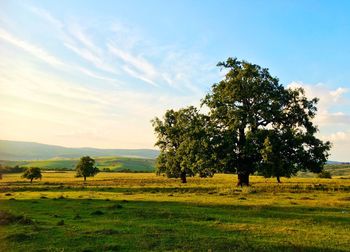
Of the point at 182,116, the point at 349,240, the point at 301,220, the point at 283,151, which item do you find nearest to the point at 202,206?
the point at 301,220

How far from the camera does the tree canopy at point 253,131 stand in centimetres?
5525

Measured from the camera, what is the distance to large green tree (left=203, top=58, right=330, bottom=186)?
55.2 meters

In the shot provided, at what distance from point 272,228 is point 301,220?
4211 millimetres

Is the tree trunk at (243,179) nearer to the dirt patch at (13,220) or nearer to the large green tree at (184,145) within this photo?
the large green tree at (184,145)

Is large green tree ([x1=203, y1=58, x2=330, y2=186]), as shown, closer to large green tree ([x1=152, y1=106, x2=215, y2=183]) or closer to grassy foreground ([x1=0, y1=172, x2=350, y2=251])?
large green tree ([x1=152, y1=106, x2=215, y2=183])

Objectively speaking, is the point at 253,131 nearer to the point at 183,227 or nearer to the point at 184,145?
the point at 184,145

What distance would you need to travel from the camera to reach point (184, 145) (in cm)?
6350

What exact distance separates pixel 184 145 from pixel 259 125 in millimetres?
12349

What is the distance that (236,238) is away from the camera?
2038 cm

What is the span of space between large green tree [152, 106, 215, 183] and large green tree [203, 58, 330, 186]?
1.99 meters

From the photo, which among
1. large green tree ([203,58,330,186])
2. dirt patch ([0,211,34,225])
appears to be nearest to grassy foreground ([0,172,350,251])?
dirt patch ([0,211,34,225])

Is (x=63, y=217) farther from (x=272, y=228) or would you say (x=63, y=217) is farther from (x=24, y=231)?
(x=272, y=228)

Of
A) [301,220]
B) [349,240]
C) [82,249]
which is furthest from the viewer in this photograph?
[301,220]

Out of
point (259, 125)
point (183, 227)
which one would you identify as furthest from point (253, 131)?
point (183, 227)
